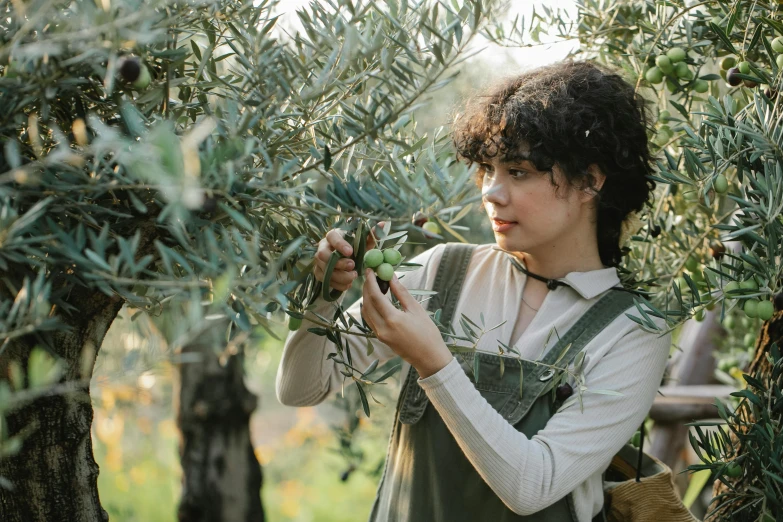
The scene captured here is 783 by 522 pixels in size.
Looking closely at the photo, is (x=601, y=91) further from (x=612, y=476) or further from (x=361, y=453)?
(x=361, y=453)

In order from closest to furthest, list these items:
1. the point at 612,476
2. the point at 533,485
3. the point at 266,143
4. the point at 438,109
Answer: the point at 266,143 < the point at 533,485 < the point at 612,476 < the point at 438,109

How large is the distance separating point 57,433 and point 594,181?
1.34 meters

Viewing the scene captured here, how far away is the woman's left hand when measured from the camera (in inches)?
57.2

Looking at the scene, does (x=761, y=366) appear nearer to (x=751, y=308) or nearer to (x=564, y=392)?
(x=751, y=308)

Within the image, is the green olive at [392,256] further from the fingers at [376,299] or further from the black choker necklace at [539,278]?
the black choker necklace at [539,278]

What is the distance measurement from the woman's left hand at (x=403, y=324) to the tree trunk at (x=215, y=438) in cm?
169

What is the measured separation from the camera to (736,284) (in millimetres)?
1587

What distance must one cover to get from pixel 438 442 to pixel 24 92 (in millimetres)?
1290

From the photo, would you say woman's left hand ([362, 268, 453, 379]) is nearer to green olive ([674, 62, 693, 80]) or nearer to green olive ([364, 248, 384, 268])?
green olive ([364, 248, 384, 268])

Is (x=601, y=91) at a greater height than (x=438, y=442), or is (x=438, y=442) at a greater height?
(x=601, y=91)

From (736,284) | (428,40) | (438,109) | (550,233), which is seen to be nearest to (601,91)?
(550,233)

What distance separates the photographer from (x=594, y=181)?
76.9 inches

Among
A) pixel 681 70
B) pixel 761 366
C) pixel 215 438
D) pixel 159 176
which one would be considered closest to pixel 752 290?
pixel 761 366

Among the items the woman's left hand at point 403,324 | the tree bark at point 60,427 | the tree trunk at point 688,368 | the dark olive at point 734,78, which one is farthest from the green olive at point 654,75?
the tree trunk at point 688,368
